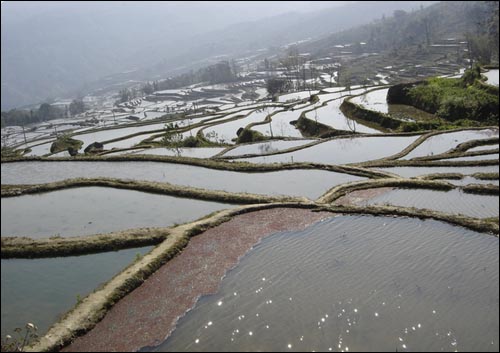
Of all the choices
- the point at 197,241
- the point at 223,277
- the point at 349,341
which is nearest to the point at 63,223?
the point at 197,241

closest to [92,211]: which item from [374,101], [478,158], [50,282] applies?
[50,282]

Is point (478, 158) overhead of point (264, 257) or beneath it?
beneath

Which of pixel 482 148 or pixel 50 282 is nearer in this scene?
pixel 50 282

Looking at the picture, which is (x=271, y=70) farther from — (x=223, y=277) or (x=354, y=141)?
(x=223, y=277)

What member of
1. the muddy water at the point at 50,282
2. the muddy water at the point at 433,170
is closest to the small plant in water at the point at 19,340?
the muddy water at the point at 50,282

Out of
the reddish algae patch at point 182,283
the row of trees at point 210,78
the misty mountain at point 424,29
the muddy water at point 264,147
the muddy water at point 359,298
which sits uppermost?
the misty mountain at point 424,29

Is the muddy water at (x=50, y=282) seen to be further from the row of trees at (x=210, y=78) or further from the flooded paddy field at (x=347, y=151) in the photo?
the row of trees at (x=210, y=78)

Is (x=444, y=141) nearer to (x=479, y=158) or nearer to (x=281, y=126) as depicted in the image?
(x=479, y=158)
